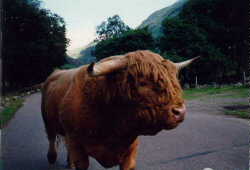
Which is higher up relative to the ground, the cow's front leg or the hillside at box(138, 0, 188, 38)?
the hillside at box(138, 0, 188, 38)

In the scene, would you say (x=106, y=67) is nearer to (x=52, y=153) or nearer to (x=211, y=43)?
(x=52, y=153)

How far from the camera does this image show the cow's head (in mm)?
2357

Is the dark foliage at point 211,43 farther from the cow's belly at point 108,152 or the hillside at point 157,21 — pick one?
the cow's belly at point 108,152

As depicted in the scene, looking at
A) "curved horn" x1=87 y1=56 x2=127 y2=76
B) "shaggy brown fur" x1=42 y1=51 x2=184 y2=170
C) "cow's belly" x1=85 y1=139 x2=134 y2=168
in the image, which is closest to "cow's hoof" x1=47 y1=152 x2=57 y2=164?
"shaggy brown fur" x1=42 y1=51 x2=184 y2=170

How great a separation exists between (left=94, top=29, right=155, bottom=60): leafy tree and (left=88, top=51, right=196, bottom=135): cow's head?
3902 centimetres

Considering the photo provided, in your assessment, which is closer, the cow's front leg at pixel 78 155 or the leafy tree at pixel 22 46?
the cow's front leg at pixel 78 155

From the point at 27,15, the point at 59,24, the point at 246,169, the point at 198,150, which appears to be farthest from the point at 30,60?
the point at 246,169

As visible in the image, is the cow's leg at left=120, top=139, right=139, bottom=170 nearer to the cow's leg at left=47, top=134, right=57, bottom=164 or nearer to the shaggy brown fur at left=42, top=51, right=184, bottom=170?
the shaggy brown fur at left=42, top=51, right=184, bottom=170

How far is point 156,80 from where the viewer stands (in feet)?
7.83

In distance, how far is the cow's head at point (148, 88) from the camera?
2.36 m

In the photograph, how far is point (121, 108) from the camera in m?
2.79

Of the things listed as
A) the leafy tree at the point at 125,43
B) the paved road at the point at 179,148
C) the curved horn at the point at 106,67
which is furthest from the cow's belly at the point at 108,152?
the leafy tree at the point at 125,43

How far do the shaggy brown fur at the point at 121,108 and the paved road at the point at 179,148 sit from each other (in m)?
1.93

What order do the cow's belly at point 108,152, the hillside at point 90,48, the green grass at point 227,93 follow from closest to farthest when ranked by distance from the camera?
the cow's belly at point 108,152 → the green grass at point 227,93 → the hillside at point 90,48
